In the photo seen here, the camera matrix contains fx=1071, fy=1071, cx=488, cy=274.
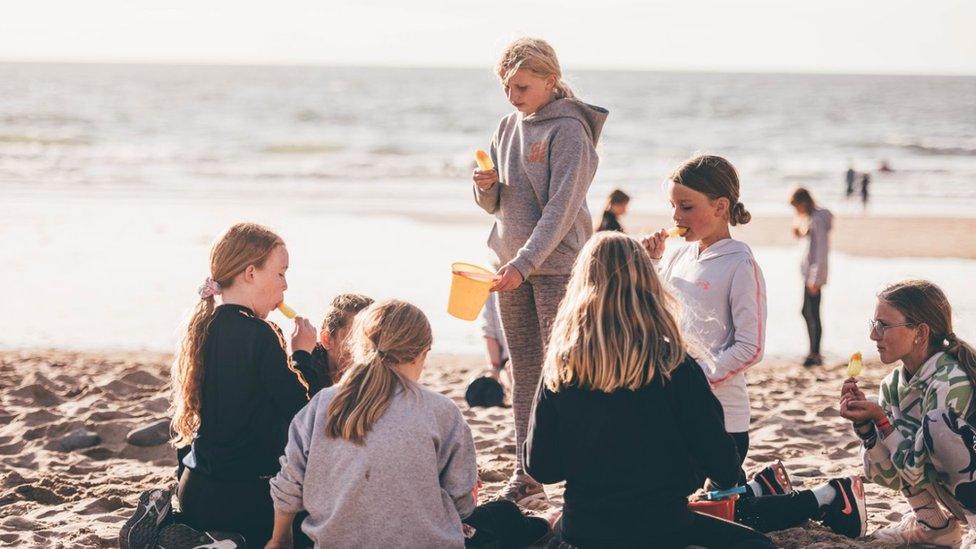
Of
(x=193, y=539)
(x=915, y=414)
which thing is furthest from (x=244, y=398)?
(x=915, y=414)

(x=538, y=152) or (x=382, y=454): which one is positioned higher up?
(x=538, y=152)

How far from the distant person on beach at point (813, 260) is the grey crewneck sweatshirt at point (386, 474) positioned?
4877mm

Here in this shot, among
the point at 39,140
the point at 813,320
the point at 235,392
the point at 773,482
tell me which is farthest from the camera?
the point at 39,140

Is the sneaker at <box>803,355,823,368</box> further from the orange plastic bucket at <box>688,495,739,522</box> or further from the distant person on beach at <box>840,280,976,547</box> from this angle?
the orange plastic bucket at <box>688,495,739,522</box>

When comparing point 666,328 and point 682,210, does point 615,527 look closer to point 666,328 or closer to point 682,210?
point 666,328

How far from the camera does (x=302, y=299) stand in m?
9.00

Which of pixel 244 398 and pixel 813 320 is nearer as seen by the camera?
pixel 244 398

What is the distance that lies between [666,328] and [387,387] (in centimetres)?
85

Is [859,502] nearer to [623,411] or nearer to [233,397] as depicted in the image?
[623,411]

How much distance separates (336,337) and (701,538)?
164cm

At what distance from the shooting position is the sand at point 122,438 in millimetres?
4328

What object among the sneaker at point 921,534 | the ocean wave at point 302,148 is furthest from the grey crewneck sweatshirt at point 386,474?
the ocean wave at point 302,148

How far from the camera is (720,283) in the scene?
3902 millimetres

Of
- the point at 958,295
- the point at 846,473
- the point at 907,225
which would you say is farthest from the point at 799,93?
the point at 846,473
